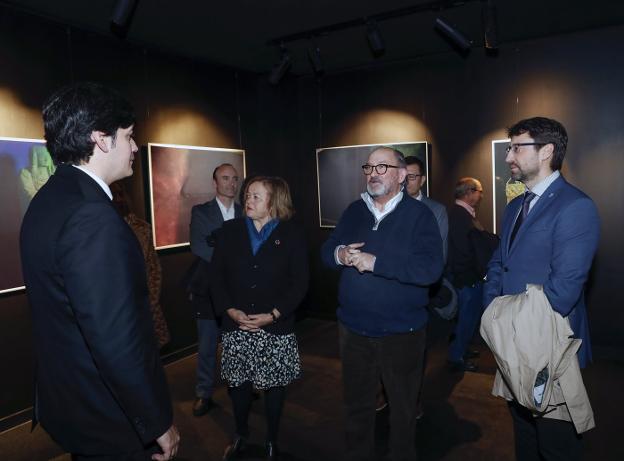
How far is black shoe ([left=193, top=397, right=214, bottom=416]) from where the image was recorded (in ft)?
11.8

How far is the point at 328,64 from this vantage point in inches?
216

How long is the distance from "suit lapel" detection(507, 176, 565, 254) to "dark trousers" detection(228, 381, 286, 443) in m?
1.61

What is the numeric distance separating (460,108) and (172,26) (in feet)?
10.1

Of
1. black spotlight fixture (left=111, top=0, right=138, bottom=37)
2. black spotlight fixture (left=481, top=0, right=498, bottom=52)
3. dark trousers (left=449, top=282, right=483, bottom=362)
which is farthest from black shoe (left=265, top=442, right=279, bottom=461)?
black spotlight fixture (left=481, top=0, right=498, bottom=52)

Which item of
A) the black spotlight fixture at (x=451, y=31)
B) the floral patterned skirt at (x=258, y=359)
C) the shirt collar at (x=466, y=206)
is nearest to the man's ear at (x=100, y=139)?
the floral patterned skirt at (x=258, y=359)

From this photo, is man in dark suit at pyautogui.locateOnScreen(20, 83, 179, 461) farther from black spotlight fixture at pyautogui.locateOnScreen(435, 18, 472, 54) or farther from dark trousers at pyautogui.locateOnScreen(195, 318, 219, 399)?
black spotlight fixture at pyautogui.locateOnScreen(435, 18, 472, 54)

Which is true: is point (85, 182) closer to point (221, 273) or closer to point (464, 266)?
point (221, 273)

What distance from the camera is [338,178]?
19.0 feet

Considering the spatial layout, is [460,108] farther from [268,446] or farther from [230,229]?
[268,446]

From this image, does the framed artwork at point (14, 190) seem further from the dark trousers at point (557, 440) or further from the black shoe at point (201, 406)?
the dark trousers at point (557, 440)

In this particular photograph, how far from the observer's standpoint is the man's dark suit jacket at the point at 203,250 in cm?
349

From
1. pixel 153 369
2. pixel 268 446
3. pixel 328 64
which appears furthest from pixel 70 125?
pixel 328 64

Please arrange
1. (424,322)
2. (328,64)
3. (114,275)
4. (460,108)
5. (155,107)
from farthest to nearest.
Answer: (328,64) → (460,108) → (155,107) → (424,322) → (114,275)

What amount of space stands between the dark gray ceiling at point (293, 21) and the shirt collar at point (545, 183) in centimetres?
211
